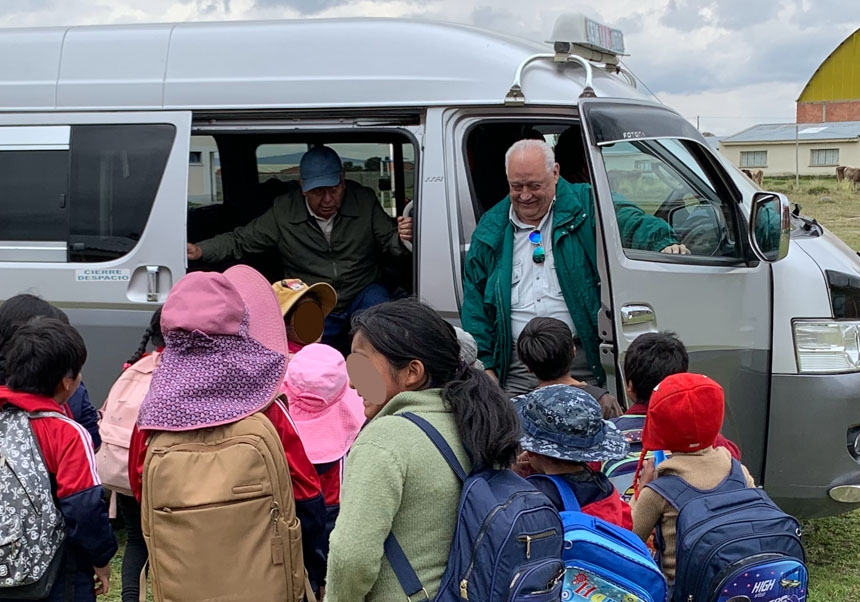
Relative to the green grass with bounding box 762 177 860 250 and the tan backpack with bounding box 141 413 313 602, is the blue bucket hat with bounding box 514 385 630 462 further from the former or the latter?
the green grass with bounding box 762 177 860 250

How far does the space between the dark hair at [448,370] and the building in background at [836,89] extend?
5265 centimetres

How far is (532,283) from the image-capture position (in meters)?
4.02

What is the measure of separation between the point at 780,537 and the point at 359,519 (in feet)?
4.16

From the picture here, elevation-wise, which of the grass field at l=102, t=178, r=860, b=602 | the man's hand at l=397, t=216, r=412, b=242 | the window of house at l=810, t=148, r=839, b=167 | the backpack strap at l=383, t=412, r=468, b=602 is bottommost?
the grass field at l=102, t=178, r=860, b=602

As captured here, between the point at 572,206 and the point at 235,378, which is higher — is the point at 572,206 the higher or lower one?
the higher one

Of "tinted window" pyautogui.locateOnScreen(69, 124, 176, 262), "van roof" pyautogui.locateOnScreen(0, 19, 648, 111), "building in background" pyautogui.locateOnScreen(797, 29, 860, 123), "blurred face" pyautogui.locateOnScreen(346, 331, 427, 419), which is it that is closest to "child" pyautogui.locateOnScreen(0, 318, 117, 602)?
"blurred face" pyautogui.locateOnScreen(346, 331, 427, 419)

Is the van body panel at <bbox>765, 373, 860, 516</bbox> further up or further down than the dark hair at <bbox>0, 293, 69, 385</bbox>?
further down

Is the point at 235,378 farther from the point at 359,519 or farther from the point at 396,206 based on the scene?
the point at 396,206

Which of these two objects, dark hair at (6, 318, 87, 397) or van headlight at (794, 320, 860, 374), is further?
van headlight at (794, 320, 860, 374)

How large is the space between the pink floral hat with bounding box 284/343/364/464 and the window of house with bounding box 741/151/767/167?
1644 inches

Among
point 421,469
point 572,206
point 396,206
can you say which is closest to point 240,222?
point 396,206

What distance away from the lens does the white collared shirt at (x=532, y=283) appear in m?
3.99

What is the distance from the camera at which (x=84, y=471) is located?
273 cm

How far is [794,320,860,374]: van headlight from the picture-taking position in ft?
12.9
